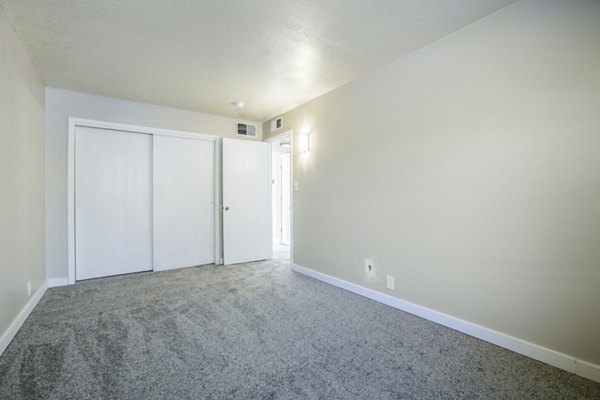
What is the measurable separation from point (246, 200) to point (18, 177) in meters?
2.77

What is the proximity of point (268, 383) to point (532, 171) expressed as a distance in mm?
2195

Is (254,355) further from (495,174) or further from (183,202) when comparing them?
(183,202)

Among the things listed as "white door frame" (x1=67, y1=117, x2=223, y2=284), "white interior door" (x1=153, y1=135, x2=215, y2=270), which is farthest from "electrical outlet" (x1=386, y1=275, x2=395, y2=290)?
"white door frame" (x1=67, y1=117, x2=223, y2=284)

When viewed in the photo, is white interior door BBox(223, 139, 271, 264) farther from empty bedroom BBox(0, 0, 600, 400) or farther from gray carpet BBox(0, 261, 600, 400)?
gray carpet BBox(0, 261, 600, 400)

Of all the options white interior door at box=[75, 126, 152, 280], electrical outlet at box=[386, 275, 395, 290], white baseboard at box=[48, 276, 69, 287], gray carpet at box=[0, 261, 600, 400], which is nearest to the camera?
gray carpet at box=[0, 261, 600, 400]

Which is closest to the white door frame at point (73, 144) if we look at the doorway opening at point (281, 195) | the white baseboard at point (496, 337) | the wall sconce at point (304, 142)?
the wall sconce at point (304, 142)

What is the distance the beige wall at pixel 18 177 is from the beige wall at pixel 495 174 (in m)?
3.05

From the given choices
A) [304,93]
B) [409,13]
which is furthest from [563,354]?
[304,93]

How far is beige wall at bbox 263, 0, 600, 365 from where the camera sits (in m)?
1.73

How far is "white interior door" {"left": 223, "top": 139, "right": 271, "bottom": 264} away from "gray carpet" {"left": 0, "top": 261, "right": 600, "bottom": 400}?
1624mm

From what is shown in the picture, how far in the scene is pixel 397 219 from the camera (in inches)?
109

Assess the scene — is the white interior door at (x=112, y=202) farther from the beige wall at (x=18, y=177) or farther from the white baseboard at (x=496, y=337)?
the white baseboard at (x=496, y=337)

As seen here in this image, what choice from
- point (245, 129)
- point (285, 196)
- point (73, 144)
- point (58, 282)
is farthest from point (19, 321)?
point (285, 196)

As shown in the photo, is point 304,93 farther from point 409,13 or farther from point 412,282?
point 412,282
